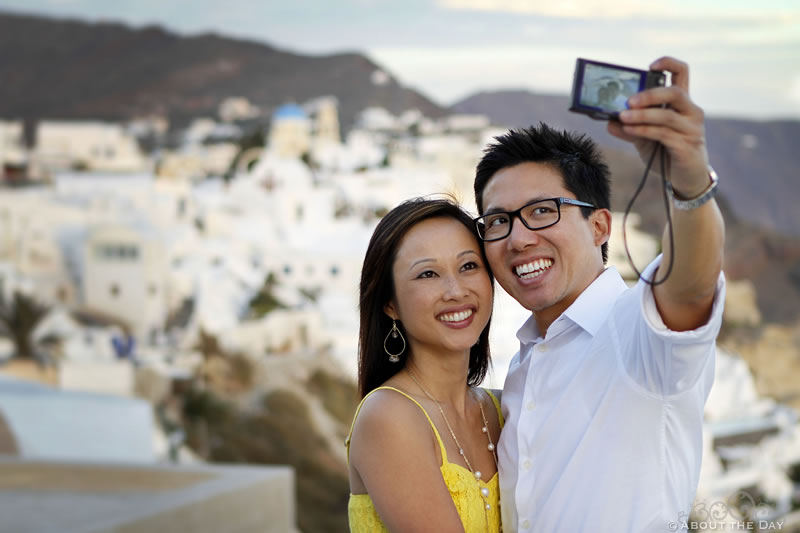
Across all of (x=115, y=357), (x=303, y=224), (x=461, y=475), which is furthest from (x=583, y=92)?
(x=303, y=224)

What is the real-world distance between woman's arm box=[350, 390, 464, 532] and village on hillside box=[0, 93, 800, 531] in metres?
14.5

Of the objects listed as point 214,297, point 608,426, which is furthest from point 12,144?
point 608,426

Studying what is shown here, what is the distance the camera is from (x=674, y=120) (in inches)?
42.2

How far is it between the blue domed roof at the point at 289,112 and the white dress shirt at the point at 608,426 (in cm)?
3286

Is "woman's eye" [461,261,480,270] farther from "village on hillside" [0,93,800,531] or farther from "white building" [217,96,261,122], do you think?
"white building" [217,96,261,122]

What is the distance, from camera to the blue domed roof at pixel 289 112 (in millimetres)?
33594

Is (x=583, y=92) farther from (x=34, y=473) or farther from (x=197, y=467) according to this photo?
(x=34, y=473)

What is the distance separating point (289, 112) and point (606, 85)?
109 feet

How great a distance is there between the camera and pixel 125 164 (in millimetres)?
28828

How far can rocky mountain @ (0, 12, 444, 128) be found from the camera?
101 feet

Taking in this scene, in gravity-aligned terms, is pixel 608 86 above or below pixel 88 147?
below

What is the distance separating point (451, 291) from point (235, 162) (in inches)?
1205

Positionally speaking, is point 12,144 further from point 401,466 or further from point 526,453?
point 526,453

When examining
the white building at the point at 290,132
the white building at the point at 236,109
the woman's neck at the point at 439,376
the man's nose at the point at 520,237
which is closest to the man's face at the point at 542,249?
the man's nose at the point at 520,237
